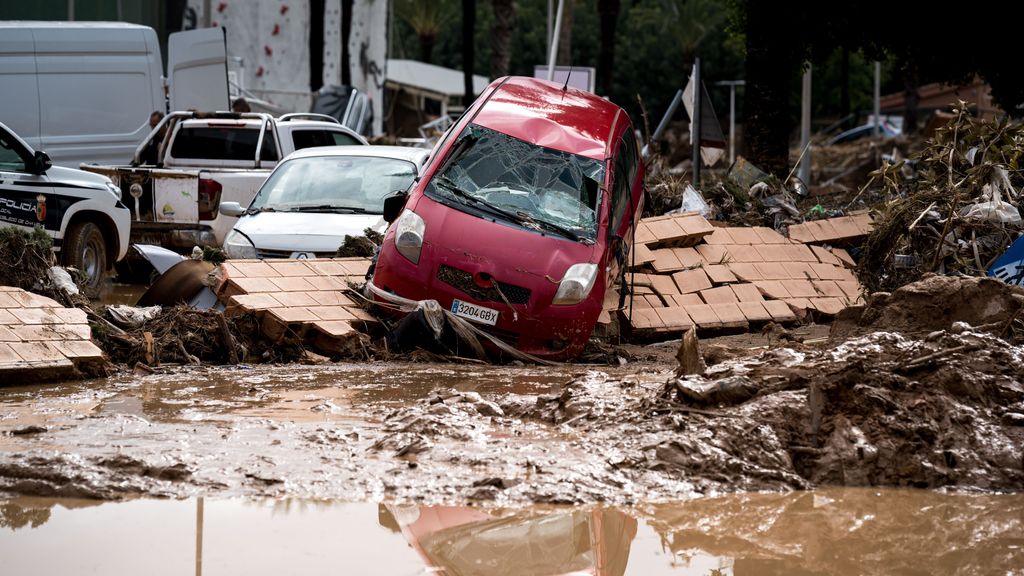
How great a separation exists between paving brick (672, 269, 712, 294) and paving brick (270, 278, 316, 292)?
3.51 metres

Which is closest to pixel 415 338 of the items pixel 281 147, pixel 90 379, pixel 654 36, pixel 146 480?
pixel 90 379

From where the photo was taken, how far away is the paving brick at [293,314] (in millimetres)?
9547

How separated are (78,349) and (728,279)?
6141 millimetres

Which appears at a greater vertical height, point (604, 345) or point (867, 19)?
point (867, 19)

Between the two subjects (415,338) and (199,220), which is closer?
(415,338)

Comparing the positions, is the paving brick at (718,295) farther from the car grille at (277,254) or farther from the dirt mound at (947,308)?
the car grille at (277,254)

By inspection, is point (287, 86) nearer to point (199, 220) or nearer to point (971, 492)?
point (199, 220)

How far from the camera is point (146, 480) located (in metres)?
5.87

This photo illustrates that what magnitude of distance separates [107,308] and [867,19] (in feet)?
45.2

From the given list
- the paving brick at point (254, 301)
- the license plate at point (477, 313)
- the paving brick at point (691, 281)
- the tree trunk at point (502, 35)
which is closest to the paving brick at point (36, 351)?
the paving brick at point (254, 301)

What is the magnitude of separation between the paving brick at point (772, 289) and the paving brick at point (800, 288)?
0.16 feet

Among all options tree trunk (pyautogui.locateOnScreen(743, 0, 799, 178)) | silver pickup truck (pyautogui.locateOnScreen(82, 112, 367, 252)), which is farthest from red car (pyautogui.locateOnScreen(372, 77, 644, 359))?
tree trunk (pyautogui.locateOnScreen(743, 0, 799, 178))

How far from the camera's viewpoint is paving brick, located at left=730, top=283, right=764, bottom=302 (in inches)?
480

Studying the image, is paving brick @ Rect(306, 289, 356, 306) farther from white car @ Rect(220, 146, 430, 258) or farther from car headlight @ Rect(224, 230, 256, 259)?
car headlight @ Rect(224, 230, 256, 259)
